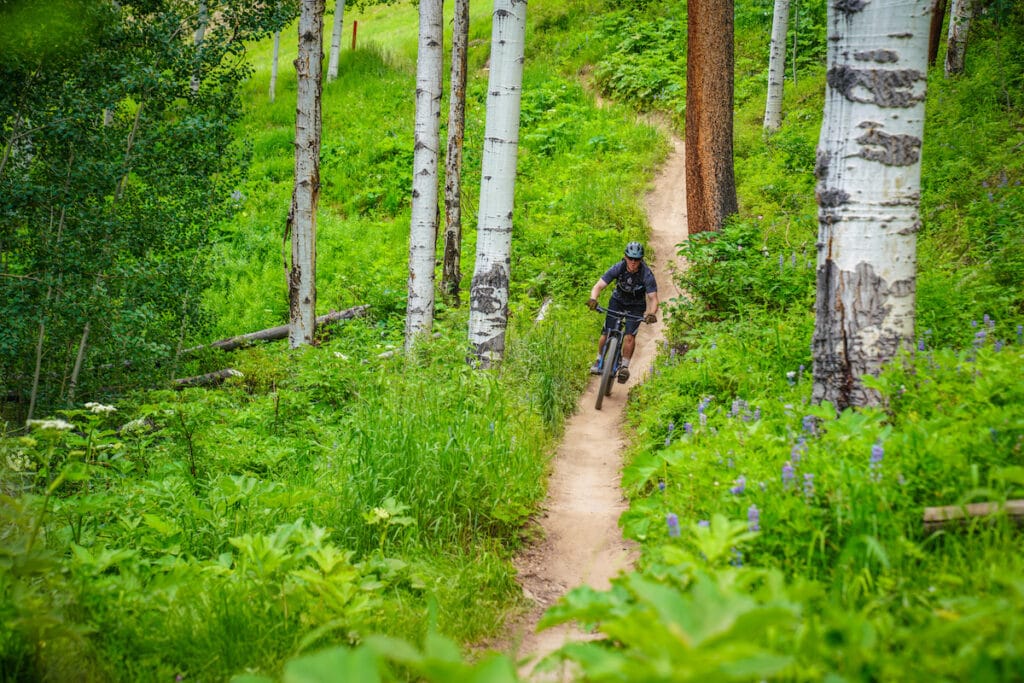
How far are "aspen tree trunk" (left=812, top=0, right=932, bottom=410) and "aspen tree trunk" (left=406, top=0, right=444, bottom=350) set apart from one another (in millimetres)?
6044

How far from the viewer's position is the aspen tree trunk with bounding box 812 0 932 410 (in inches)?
158

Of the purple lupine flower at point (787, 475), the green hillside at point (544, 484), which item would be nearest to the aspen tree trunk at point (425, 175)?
the green hillside at point (544, 484)

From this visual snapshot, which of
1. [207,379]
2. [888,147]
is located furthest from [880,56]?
[207,379]

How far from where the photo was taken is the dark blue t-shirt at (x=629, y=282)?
957 centimetres

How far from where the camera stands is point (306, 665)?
153 centimetres

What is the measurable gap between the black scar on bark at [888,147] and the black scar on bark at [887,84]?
0.48 ft

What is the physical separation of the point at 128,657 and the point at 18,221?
27.9 ft

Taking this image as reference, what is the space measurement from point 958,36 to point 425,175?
12088mm

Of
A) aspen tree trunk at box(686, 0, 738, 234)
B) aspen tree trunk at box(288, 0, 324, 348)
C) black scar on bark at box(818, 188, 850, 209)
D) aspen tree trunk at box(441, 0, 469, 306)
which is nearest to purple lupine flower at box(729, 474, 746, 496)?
black scar on bark at box(818, 188, 850, 209)

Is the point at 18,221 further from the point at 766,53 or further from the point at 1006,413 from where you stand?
the point at 766,53

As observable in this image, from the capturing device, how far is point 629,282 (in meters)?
9.62

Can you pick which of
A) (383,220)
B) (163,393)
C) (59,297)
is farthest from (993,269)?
(383,220)

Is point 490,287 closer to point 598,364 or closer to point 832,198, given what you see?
point 598,364

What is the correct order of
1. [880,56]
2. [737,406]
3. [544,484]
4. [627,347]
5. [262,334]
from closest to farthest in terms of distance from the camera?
1. [880,56]
2. [737,406]
3. [544,484]
4. [627,347]
5. [262,334]
